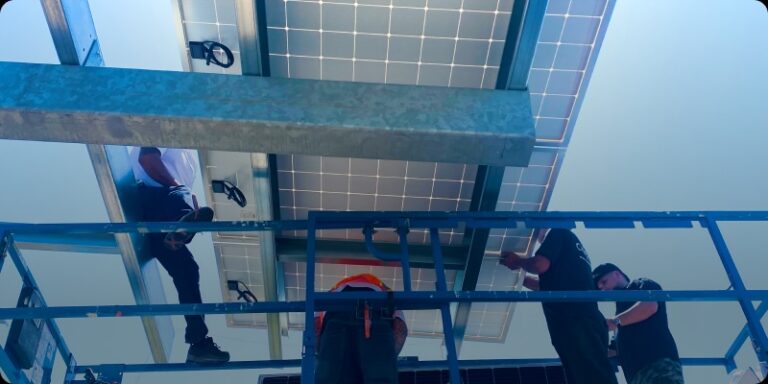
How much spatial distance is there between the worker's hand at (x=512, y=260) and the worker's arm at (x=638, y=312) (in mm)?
1143

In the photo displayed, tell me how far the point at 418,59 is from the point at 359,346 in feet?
10.1

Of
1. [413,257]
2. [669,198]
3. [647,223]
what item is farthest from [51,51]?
[669,198]

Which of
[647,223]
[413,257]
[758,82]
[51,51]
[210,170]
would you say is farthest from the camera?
[758,82]

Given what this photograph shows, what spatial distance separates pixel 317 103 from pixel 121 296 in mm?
8289

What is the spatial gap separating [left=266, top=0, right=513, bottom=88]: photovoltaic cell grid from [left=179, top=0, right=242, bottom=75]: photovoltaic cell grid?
0.36 metres

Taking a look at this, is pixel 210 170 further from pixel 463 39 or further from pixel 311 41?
pixel 463 39

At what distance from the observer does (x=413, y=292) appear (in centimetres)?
665

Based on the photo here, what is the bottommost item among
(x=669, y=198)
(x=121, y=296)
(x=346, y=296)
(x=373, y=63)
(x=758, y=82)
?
(x=346, y=296)

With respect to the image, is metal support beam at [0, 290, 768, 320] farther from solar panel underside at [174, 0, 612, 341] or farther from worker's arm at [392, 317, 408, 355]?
solar panel underside at [174, 0, 612, 341]

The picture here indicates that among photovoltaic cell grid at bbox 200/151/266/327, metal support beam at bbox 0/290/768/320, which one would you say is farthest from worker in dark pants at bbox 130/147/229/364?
metal support beam at bbox 0/290/768/320

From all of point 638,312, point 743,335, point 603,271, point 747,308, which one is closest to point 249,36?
point 603,271

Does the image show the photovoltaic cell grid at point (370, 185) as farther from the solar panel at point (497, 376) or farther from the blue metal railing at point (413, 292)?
the solar panel at point (497, 376)

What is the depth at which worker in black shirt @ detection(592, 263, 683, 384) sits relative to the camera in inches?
290

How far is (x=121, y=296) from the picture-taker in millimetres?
13336
